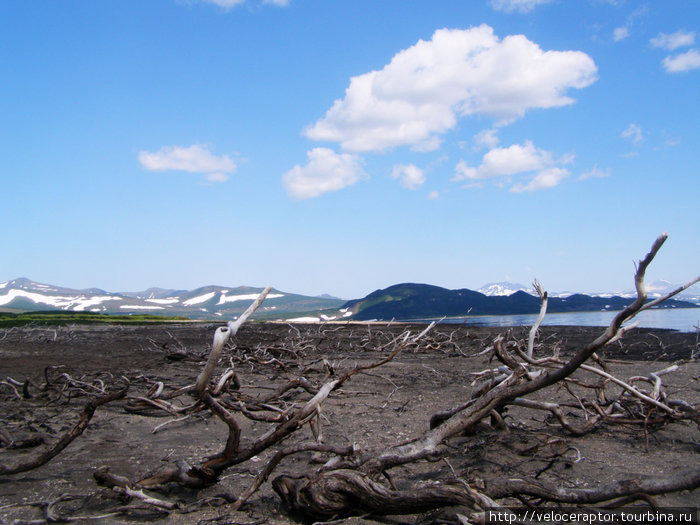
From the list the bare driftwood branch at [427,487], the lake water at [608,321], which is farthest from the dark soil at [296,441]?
the lake water at [608,321]

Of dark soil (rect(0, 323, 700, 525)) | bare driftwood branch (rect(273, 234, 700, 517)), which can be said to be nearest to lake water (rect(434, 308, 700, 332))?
dark soil (rect(0, 323, 700, 525))

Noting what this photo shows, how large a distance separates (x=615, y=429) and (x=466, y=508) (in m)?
3.36

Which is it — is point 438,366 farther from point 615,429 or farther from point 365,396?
point 615,429

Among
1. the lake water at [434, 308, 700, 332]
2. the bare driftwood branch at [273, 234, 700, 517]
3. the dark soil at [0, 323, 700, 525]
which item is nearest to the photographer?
the bare driftwood branch at [273, 234, 700, 517]

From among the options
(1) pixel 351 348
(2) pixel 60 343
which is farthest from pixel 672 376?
(2) pixel 60 343

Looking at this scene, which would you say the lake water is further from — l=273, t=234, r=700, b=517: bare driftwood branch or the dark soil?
l=273, t=234, r=700, b=517: bare driftwood branch

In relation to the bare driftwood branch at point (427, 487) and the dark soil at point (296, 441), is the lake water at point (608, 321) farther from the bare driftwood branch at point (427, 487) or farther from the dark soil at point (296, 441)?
the bare driftwood branch at point (427, 487)

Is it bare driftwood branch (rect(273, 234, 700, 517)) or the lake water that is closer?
bare driftwood branch (rect(273, 234, 700, 517))

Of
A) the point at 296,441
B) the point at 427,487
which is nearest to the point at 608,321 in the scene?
the point at 296,441

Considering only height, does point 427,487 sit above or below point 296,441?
above

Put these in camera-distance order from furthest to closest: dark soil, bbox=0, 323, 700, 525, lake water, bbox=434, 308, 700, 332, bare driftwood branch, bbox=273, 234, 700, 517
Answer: lake water, bbox=434, 308, 700, 332, dark soil, bbox=0, 323, 700, 525, bare driftwood branch, bbox=273, 234, 700, 517

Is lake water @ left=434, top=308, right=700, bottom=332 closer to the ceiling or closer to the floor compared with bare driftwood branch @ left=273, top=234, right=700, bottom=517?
closer to the floor

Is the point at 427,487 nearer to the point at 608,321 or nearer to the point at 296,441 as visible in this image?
the point at 296,441

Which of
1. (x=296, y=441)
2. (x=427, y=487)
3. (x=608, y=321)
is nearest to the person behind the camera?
(x=427, y=487)
